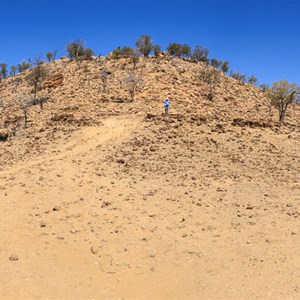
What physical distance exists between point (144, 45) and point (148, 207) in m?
25.0

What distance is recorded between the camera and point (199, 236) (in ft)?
24.5

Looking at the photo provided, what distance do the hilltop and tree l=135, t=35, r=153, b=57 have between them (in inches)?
562

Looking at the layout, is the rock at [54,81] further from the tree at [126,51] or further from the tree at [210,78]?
the tree at [210,78]

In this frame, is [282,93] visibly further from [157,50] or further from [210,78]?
[157,50]

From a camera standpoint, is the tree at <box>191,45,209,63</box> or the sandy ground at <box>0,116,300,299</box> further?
the tree at <box>191,45,209,63</box>

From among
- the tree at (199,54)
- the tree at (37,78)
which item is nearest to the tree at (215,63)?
the tree at (199,54)

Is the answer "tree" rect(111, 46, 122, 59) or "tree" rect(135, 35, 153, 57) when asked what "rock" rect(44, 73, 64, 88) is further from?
"tree" rect(135, 35, 153, 57)

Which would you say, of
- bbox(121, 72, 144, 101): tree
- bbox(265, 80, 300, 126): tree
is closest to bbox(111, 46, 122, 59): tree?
bbox(121, 72, 144, 101): tree

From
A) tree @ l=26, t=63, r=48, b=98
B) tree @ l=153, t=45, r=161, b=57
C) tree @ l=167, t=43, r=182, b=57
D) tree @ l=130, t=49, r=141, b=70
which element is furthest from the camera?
tree @ l=167, t=43, r=182, b=57

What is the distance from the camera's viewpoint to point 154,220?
8.12 metres

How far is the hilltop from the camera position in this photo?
6195 mm

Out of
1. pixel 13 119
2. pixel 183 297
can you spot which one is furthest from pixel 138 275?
pixel 13 119

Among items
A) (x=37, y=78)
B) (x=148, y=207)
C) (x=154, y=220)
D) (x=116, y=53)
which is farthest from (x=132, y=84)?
(x=154, y=220)

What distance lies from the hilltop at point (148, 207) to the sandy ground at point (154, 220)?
0.03m
